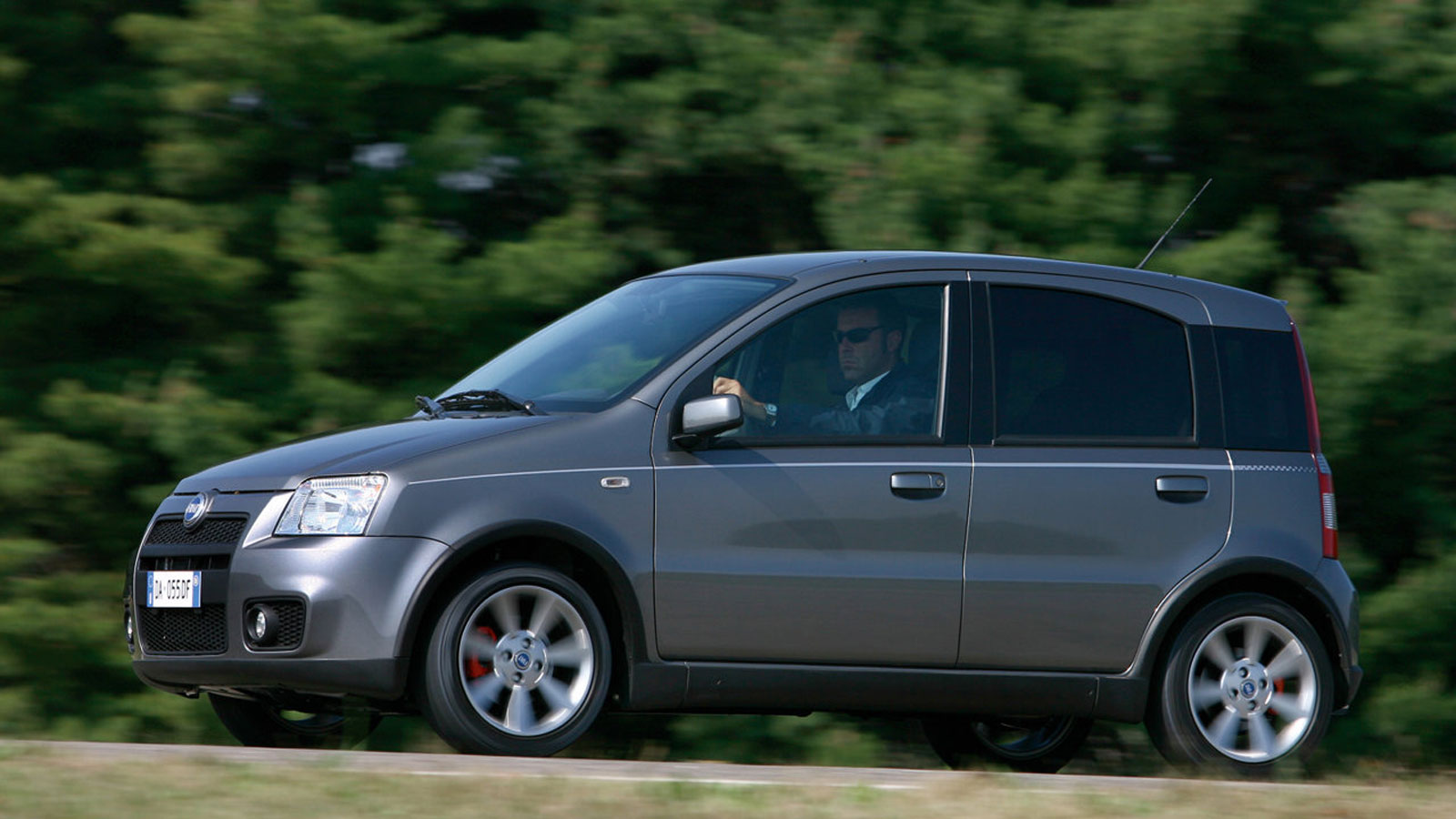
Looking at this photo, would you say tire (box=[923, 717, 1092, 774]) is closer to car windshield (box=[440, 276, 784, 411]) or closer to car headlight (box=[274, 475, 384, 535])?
car windshield (box=[440, 276, 784, 411])

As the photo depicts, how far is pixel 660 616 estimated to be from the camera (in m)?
6.31

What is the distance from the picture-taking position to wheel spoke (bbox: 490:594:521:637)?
6152mm

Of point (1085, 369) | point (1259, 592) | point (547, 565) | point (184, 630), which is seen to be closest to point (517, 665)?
point (547, 565)

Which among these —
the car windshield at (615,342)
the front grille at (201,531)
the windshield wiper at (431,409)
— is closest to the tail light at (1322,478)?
the car windshield at (615,342)

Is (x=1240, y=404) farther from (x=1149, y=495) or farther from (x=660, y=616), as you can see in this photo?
(x=660, y=616)

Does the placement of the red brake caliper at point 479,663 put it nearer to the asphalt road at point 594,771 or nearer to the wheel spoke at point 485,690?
the wheel spoke at point 485,690

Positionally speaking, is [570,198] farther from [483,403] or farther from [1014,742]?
[483,403]

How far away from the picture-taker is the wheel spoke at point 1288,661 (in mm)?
7219

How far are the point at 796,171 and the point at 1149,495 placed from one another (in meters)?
4.93

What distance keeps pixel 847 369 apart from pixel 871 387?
0.11m

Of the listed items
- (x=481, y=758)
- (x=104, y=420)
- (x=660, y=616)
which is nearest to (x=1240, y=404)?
(x=660, y=616)

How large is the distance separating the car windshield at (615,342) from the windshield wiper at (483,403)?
0.06 metres

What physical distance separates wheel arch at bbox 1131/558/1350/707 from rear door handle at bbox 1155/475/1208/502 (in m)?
0.29

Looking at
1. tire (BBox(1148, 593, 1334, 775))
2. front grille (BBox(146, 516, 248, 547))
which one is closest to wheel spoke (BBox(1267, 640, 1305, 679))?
tire (BBox(1148, 593, 1334, 775))
